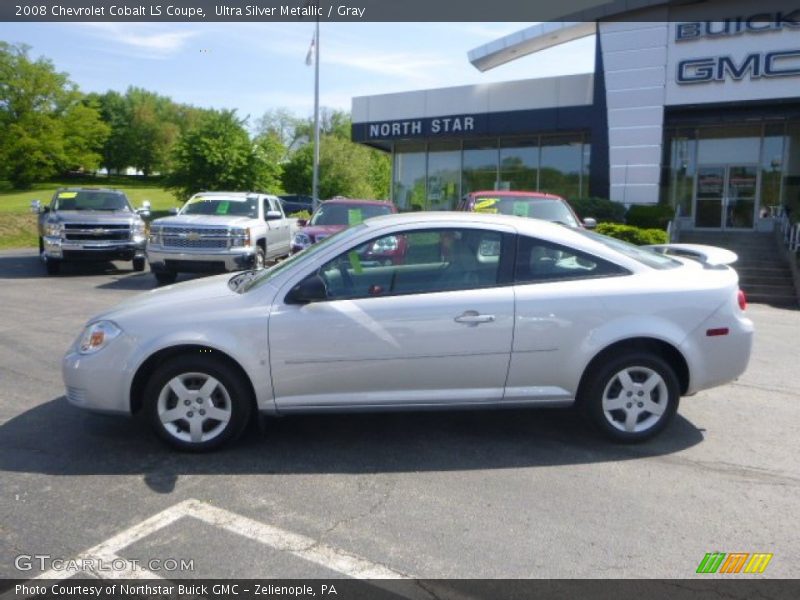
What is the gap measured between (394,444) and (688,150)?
20316 millimetres

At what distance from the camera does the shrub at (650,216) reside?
18906 millimetres

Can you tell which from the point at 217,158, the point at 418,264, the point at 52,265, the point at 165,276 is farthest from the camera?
the point at 217,158

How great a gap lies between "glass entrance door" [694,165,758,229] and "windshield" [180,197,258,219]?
581 inches

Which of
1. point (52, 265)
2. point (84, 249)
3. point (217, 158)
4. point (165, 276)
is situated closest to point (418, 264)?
point (165, 276)

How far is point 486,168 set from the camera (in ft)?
83.9

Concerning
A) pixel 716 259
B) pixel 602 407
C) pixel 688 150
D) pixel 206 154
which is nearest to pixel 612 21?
pixel 688 150

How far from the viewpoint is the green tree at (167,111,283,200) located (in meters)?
23.0

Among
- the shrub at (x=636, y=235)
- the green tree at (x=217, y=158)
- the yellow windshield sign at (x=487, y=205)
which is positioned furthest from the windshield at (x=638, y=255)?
the green tree at (x=217, y=158)

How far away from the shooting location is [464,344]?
15.0 feet

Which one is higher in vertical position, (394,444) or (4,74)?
(4,74)

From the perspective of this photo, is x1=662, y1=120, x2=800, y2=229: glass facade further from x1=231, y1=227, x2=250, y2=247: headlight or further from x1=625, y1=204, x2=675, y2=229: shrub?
x1=231, y1=227, x2=250, y2=247: headlight

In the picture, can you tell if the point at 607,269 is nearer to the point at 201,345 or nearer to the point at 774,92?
the point at 201,345
